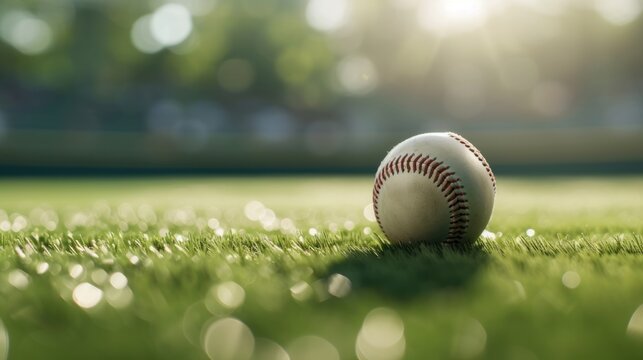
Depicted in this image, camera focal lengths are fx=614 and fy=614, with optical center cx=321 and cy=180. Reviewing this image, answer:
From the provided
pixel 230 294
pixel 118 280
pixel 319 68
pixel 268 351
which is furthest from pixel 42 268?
pixel 319 68

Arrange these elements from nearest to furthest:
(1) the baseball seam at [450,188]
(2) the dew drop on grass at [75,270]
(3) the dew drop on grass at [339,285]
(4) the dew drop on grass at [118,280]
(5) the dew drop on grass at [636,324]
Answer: (5) the dew drop on grass at [636,324] → (3) the dew drop on grass at [339,285] → (4) the dew drop on grass at [118,280] → (2) the dew drop on grass at [75,270] → (1) the baseball seam at [450,188]

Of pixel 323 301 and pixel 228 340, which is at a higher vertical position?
pixel 228 340

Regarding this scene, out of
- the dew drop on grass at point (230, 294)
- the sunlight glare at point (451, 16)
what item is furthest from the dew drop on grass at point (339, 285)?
the sunlight glare at point (451, 16)

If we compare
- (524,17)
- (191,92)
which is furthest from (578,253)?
(524,17)

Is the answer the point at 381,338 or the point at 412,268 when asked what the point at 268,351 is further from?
the point at 412,268

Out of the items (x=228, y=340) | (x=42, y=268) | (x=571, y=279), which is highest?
(x=228, y=340)

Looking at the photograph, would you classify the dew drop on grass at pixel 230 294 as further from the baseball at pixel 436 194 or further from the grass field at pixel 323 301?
the baseball at pixel 436 194

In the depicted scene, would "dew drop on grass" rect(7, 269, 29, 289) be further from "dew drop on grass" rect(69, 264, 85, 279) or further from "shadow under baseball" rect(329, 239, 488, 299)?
"shadow under baseball" rect(329, 239, 488, 299)
